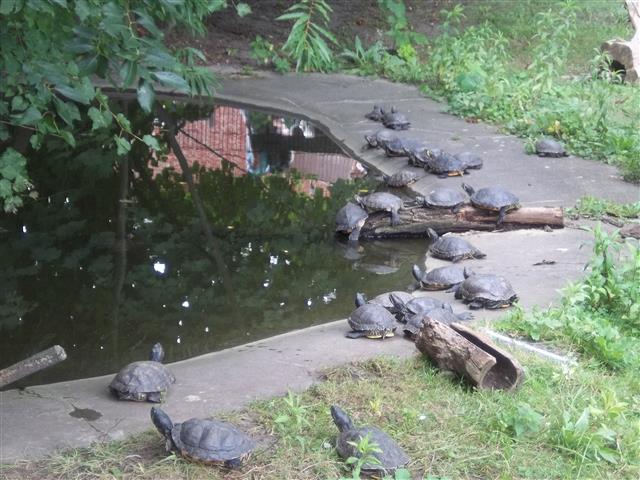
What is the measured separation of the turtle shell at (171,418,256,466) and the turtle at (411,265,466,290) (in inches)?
137

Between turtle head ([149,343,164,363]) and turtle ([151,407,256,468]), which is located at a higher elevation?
turtle ([151,407,256,468])

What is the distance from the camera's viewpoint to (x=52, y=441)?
452 cm

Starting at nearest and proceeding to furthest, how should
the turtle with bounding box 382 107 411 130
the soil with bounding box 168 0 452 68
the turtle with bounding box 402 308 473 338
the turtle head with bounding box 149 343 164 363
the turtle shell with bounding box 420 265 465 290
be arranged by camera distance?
the turtle head with bounding box 149 343 164 363, the turtle with bounding box 402 308 473 338, the turtle shell with bounding box 420 265 465 290, the turtle with bounding box 382 107 411 130, the soil with bounding box 168 0 452 68

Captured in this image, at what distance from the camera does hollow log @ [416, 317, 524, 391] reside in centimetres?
486

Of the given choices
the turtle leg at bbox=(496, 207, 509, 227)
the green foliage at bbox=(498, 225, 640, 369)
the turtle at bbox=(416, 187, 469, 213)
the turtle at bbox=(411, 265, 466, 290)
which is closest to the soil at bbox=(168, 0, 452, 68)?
the turtle at bbox=(416, 187, 469, 213)

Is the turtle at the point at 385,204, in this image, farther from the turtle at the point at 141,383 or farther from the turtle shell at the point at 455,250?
the turtle at the point at 141,383

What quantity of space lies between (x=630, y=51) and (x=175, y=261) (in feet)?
31.0

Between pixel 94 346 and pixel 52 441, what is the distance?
2001 millimetres

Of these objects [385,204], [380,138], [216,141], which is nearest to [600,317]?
[385,204]

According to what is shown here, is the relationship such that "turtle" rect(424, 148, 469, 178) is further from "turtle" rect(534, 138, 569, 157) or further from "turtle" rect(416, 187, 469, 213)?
"turtle" rect(416, 187, 469, 213)

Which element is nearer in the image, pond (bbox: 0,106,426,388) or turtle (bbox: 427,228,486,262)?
pond (bbox: 0,106,426,388)

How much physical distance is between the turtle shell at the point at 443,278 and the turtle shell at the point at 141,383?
299 cm

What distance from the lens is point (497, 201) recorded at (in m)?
8.75

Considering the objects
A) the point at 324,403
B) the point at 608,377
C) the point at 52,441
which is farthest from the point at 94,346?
the point at 608,377
